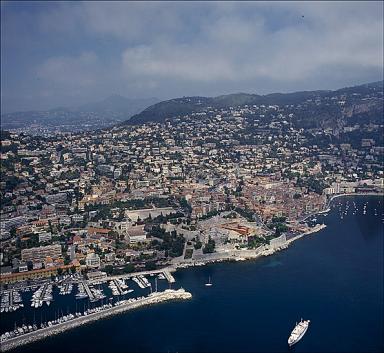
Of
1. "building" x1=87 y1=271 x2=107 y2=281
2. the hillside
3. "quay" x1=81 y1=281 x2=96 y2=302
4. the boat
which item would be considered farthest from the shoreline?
the hillside

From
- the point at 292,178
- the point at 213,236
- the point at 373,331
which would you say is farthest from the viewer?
the point at 292,178

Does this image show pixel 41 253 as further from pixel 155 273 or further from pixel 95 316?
pixel 95 316

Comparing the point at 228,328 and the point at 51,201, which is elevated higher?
the point at 51,201

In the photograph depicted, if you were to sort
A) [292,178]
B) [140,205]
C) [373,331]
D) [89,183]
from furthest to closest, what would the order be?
[292,178] < [89,183] < [140,205] < [373,331]

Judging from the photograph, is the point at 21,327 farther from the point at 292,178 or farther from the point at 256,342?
the point at 292,178

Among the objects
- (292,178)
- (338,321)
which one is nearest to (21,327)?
(338,321)

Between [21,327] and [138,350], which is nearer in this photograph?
[138,350]

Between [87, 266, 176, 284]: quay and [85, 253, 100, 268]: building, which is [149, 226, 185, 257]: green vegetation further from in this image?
[85, 253, 100, 268]: building
